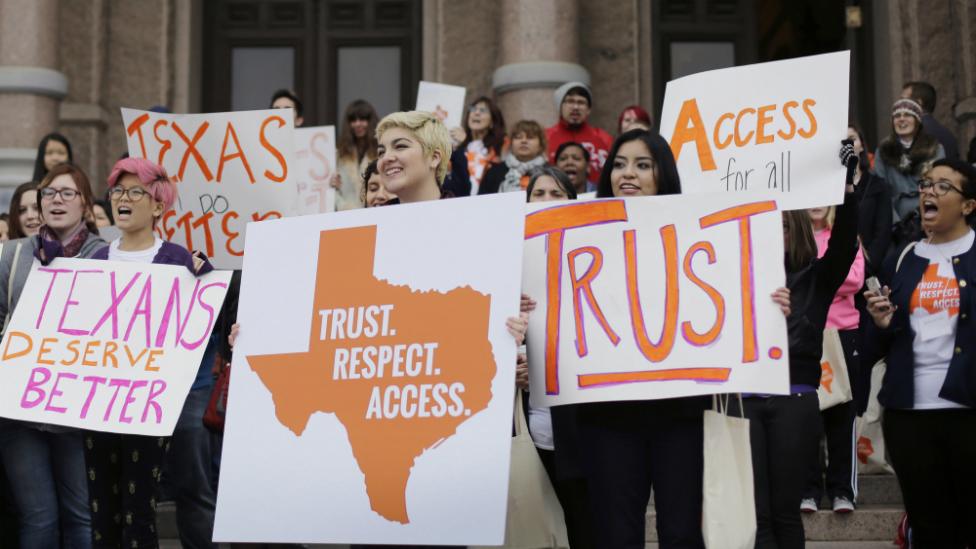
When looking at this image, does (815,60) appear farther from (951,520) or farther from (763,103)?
(951,520)

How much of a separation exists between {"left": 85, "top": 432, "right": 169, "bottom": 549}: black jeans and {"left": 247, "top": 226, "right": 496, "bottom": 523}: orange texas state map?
3.38ft

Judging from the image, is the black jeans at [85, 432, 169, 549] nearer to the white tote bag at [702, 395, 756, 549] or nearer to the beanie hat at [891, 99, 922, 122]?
the white tote bag at [702, 395, 756, 549]

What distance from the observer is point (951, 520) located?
5.39 meters

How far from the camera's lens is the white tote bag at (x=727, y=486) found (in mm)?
4012

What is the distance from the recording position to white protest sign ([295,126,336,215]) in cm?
850

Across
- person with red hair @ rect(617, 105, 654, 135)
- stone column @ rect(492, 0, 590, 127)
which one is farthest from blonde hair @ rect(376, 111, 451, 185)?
stone column @ rect(492, 0, 590, 127)

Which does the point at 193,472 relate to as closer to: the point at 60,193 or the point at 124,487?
the point at 124,487

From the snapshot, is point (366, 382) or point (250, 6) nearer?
point (366, 382)

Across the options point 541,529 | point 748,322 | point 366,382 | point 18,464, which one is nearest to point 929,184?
point 748,322

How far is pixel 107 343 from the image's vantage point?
5.31 m

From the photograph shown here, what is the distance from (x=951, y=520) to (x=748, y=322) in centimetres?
180

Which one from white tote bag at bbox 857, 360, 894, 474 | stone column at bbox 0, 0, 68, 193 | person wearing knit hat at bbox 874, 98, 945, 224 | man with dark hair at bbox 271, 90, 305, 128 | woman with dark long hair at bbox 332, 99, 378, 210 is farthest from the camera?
stone column at bbox 0, 0, 68, 193

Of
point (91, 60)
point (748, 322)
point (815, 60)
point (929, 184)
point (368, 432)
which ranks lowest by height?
point (368, 432)

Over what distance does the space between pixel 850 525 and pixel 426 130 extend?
11.5ft
